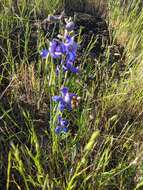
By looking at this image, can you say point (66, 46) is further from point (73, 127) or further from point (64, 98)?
point (73, 127)

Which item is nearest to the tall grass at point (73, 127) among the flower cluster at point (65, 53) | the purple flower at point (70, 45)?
the flower cluster at point (65, 53)

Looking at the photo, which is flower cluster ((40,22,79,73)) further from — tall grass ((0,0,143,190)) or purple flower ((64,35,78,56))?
tall grass ((0,0,143,190))

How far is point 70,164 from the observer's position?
1698 millimetres

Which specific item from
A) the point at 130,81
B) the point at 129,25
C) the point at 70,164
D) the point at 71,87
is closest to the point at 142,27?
the point at 129,25

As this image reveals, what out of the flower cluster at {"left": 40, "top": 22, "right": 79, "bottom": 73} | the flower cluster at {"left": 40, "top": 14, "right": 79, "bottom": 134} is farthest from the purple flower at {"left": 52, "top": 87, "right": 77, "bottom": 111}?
the flower cluster at {"left": 40, "top": 22, "right": 79, "bottom": 73}

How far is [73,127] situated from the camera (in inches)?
76.8

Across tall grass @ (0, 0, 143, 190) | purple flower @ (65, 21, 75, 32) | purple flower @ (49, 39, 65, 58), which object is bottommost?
tall grass @ (0, 0, 143, 190)

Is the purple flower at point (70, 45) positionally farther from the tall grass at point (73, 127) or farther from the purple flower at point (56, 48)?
the tall grass at point (73, 127)

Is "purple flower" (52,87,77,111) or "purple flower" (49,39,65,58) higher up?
"purple flower" (49,39,65,58)

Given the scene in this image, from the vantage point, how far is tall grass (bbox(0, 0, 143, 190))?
1614mm

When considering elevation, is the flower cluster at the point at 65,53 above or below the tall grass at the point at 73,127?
above

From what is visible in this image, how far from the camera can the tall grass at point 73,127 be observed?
1.61m

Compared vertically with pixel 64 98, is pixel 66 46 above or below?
above

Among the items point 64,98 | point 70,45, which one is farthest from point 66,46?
point 64,98
